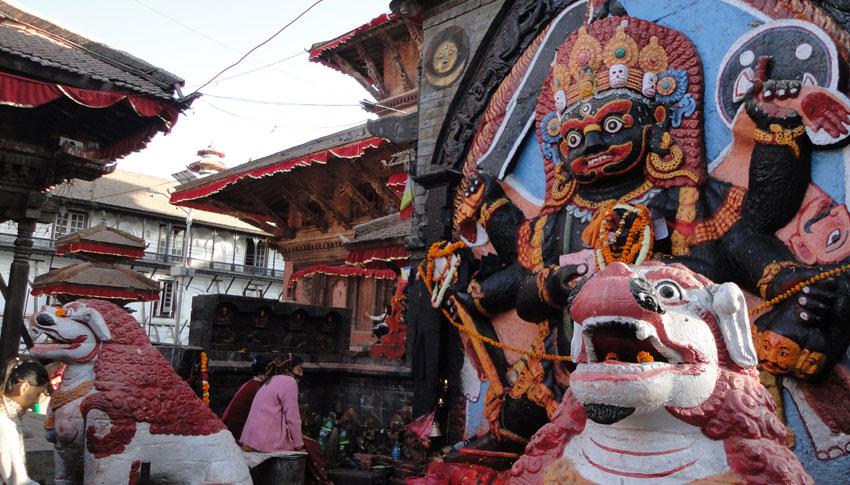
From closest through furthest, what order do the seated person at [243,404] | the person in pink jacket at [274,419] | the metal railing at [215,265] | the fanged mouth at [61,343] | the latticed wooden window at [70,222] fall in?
the fanged mouth at [61,343] → the person in pink jacket at [274,419] → the seated person at [243,404] → the latticed wooden window at [70,222] → the metal railing at [215,265]

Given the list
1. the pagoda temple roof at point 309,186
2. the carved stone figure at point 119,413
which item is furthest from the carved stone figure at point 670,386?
the pagoda temple roof at point 309,186

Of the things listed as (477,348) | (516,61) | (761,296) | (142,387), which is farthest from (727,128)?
(142,387)

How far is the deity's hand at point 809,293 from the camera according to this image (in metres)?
4.06

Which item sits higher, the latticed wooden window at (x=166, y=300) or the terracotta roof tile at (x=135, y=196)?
the terracotta roof tile at (x=135, y=196)

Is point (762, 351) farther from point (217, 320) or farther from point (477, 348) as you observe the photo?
point (217, 320)

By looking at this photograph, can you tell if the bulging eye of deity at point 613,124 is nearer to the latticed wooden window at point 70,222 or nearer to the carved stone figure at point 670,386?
the carved stone figure at point 670,386

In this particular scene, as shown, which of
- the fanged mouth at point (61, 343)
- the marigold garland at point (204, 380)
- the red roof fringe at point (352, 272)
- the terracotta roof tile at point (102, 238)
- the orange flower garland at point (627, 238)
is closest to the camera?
the fanged mouth at point (61, 343)

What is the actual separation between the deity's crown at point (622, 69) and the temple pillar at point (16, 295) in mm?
8737

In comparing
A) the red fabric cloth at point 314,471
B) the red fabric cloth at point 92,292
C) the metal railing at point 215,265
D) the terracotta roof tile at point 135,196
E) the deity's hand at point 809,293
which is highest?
the terracotta roof tile at point 135,196

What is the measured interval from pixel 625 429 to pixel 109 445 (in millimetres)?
3714

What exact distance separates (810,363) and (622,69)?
2.71m

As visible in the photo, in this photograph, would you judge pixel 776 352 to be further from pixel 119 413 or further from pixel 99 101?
pixel 99 101

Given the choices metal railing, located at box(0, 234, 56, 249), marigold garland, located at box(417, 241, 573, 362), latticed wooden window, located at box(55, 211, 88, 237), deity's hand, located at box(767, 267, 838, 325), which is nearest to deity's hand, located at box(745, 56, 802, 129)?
deity's hand, located at box(767, 267, 838, 325)

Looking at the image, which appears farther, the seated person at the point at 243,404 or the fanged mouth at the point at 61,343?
the seated person at the point at 243,404
